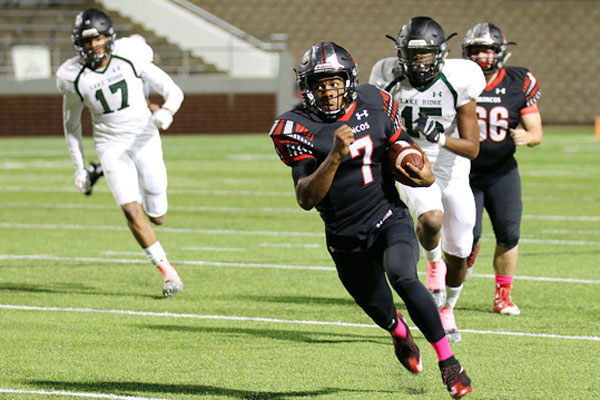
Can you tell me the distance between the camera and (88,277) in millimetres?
7426

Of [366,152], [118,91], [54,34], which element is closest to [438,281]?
[366,152]

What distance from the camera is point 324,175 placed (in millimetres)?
3820

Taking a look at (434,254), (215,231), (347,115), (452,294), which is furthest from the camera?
(215,231)

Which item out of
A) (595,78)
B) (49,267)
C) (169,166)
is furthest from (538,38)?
(49,267)

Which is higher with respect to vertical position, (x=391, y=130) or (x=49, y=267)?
(x=391, y=130)

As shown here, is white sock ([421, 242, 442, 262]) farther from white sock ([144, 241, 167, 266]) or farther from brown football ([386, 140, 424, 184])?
white sock ([144, 241, 167, 266])

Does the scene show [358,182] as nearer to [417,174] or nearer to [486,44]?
[417,174]

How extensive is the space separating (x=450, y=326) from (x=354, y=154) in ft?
5.17

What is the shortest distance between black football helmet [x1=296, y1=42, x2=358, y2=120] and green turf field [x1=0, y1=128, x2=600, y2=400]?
124cm

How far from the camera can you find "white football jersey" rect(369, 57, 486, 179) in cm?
531

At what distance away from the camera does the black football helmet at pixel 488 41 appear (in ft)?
19.5

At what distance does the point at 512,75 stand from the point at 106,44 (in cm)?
278

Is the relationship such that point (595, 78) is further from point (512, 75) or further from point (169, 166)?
point (512, 75)

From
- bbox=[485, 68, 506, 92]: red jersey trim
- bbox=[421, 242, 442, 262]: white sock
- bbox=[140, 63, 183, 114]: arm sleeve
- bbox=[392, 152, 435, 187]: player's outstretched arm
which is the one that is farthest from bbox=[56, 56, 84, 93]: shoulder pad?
bbox=[392, 152, 435, 187]: player's outstretched arm
